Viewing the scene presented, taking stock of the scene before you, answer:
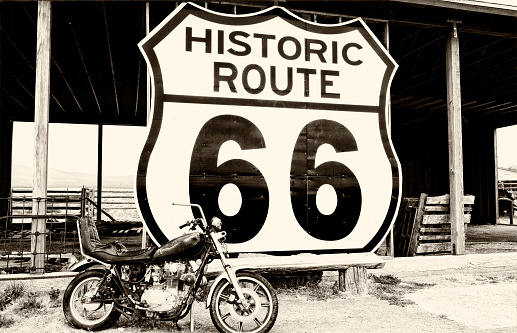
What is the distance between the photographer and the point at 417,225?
6883 mm

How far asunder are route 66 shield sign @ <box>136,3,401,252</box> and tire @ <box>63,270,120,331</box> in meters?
1.29

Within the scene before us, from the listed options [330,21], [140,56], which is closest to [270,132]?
[330,21]

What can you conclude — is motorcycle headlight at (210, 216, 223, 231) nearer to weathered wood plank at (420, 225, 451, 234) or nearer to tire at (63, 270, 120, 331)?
tire at (63, 270, 120, 331)

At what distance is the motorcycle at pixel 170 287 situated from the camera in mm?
3963

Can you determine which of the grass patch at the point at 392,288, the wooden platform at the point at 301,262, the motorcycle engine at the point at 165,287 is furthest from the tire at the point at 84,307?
the grass patch at the point at 392,288

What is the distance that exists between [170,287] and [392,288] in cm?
330

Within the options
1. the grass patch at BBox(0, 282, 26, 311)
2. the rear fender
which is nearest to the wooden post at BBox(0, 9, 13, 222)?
the grass patch at BBox(0, 282, 26, 311)

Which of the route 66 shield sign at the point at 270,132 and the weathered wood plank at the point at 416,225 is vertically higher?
the route 66 shield sign at the point at 270,132

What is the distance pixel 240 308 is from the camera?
13.0 ft

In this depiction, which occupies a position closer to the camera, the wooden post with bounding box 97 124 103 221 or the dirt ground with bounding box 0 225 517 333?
the dirt ground with bounding box 0 225 517 333

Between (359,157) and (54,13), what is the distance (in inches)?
190

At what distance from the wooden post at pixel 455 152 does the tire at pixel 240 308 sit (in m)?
3.90

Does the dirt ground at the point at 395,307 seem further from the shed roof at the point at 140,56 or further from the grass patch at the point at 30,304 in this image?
the shed roof at the point at 140,56

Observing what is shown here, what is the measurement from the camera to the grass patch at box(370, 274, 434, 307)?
5380 millimetres
